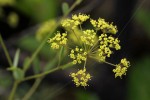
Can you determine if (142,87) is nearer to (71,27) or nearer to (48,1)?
(48,1)

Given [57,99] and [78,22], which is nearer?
[78,22]

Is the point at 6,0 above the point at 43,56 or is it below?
above

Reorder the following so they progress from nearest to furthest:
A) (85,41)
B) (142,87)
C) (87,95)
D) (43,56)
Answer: (85,41) → (87,95) → (142,87) → (43,56)

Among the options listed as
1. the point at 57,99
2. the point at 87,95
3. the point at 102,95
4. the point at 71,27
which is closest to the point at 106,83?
the point at 102,95

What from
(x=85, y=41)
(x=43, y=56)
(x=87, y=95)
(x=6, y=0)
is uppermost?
(x=6, y=0)

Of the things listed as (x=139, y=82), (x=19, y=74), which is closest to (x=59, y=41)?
(x=19, y=74)

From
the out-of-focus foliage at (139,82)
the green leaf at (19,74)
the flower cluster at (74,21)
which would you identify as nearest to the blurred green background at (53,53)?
the out-of-focus foliage at (139,82)
